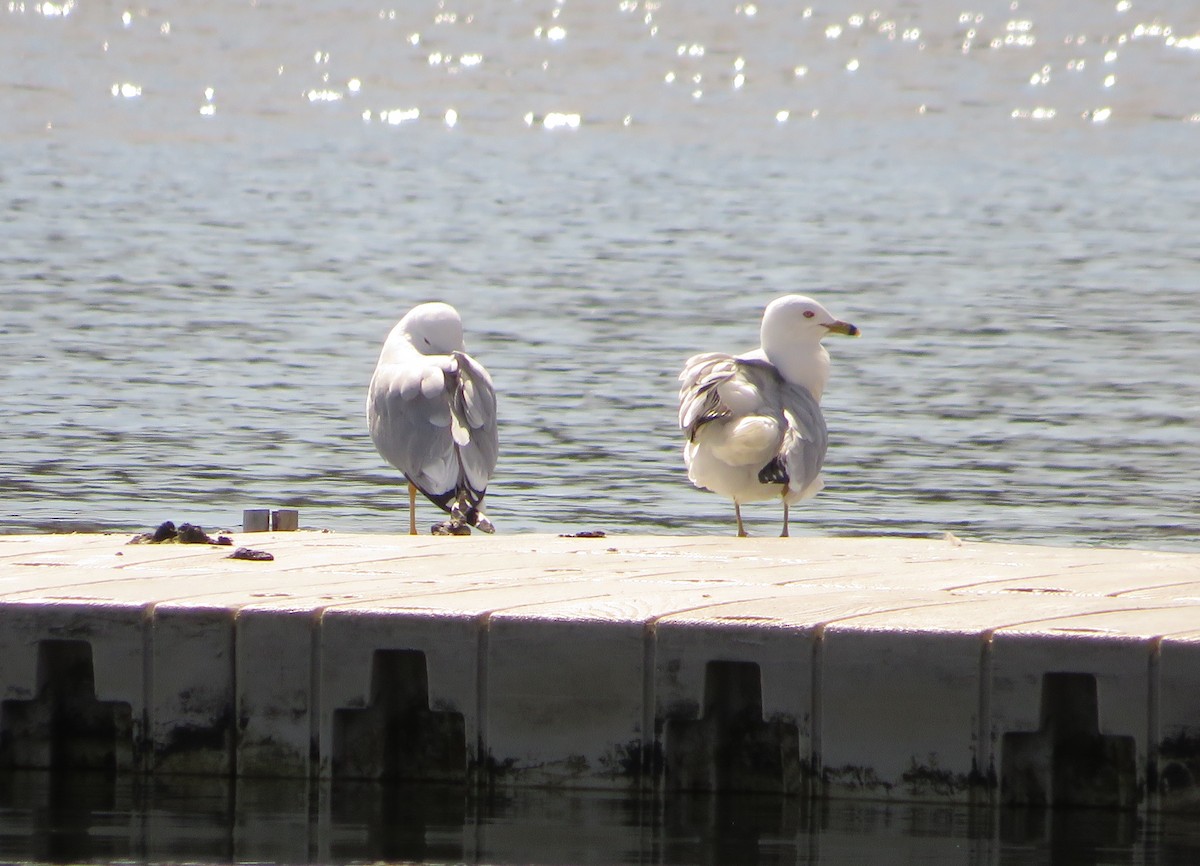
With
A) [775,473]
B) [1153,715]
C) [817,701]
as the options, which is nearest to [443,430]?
[775,473]

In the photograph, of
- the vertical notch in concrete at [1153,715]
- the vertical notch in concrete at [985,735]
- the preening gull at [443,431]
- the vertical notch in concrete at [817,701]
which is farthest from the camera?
the preening gull at [443,431]

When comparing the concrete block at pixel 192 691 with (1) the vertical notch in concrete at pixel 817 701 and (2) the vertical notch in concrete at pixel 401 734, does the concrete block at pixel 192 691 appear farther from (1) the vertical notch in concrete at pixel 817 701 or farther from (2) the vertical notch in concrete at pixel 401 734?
(1) the vertical notch in concrete at pixel 817 701

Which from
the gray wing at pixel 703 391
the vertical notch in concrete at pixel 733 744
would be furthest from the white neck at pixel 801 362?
the vertical notch in concrete at pixel 733 744

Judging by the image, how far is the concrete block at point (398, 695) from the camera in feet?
25.0

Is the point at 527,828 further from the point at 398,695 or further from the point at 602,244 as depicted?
the point at 602,244

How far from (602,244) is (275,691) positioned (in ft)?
74.1

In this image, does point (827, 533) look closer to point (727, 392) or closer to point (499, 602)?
point (727, 392)

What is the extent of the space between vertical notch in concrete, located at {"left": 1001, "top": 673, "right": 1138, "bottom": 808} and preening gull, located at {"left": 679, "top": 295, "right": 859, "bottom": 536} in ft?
11.6

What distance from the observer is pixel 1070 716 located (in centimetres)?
747

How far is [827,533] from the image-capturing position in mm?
14156

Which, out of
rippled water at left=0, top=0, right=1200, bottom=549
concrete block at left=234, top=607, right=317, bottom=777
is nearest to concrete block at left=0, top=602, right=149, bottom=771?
concrete block at left=234, top=607, right=317, bottom=777

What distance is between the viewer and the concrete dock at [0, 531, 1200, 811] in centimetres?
730

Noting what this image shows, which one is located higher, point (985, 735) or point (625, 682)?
point (625, 682)

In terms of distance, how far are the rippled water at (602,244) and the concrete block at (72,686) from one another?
6.02 m
